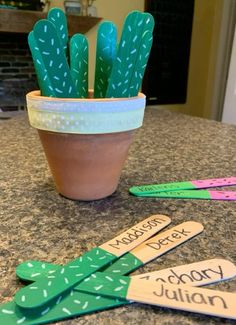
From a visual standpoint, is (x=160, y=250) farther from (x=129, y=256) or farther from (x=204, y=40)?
(x=204, y=40)

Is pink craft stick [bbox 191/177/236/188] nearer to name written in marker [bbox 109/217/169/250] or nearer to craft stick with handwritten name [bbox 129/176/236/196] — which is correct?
craft stick with handwritten name [bbox 129/176/236/196]

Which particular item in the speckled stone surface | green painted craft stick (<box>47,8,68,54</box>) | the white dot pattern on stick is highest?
green painted craft stick (<box>47,8,68,54</box>)

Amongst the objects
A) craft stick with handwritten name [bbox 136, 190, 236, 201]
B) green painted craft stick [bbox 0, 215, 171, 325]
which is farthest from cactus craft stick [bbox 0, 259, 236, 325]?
craft stick with handwritten name [bbox 136, 190, 236, 201]

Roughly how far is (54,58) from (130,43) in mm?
93

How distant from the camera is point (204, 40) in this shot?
322 cm

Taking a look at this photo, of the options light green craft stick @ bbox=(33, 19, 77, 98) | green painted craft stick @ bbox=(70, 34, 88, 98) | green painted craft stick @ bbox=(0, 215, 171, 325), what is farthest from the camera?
green painted craft stick @ bbox=(70, 34, 88, 98)

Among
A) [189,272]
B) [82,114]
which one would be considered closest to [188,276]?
[189,272]

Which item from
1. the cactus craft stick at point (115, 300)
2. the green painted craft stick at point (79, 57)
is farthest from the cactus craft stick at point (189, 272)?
the green painted craft stick at point (79, 57)

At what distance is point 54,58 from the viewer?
363 millimetres

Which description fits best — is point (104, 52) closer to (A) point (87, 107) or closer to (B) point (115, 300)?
(A) point (87, 107)

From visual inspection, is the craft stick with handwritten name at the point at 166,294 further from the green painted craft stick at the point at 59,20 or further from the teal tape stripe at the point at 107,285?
the green painted craft stick at the point at 59,20

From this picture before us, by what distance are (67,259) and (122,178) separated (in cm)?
24

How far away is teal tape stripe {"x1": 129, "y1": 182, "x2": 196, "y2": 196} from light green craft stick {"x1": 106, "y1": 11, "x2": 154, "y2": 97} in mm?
170

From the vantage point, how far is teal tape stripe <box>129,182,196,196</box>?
0.47 meters
